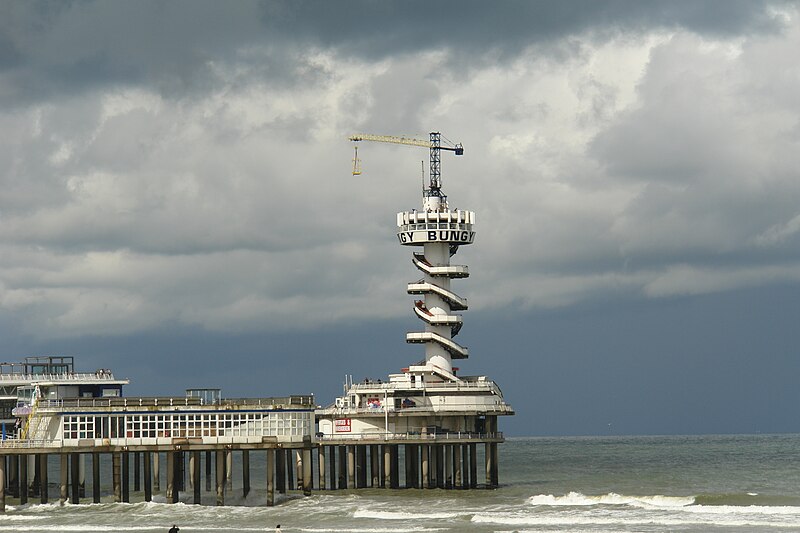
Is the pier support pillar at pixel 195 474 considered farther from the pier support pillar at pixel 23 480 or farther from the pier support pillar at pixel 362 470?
the pier support pillar at pixel 362 470

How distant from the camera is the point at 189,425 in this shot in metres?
85.6

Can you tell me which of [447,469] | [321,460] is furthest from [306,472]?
[447,469]

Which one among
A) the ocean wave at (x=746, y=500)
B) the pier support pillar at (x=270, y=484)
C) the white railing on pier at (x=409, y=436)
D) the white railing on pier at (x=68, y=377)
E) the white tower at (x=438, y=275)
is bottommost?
the ocean wave at (x=746, y=500)

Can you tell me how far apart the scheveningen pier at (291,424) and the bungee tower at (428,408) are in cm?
9

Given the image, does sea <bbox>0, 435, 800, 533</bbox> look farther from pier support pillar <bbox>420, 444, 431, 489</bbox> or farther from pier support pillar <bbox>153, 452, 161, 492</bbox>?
pier support pillar <bbox>153, 452, 161, 492</bbox>

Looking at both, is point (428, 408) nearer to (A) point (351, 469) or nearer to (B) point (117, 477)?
(A) point (351, 469)

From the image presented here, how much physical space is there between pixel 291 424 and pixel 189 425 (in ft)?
20.4

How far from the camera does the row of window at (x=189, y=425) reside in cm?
8396

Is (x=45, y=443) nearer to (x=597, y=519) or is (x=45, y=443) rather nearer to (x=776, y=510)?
(x=597, y=519)

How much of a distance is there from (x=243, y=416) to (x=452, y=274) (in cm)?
2103

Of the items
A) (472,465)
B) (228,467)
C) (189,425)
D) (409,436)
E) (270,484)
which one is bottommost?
(270,484)

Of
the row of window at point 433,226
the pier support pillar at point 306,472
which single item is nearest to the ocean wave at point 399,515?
the pier support pillar at point 306,472

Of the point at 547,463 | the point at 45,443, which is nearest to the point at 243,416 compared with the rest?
the point at 45,443

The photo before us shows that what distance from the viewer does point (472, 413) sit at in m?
95.8
